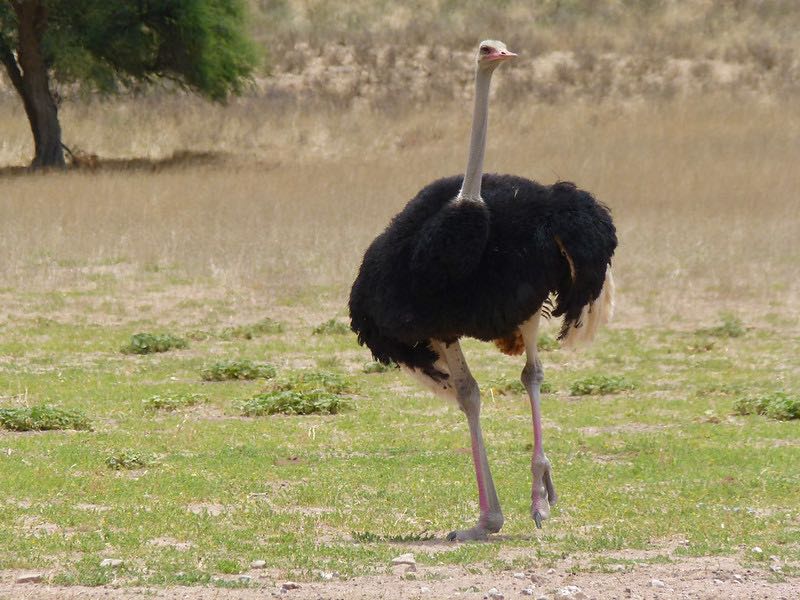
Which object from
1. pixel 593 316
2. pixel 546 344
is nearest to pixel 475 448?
pixel 593 316

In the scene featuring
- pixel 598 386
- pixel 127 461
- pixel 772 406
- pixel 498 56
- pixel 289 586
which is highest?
pixel 498 56

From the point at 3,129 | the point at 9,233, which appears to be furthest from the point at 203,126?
the point at 9,233

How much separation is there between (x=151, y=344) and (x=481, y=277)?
7.79 m

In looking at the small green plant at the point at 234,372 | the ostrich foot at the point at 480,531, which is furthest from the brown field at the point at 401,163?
the small green plant at the point at 234,372

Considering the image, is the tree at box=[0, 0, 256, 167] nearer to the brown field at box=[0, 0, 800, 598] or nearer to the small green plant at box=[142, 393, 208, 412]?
the brown field at box=[0, 0, 800, 598]

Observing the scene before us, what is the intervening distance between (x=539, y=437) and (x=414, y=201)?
1.35 metres

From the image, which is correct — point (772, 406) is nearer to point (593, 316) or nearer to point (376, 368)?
point (593, 316)

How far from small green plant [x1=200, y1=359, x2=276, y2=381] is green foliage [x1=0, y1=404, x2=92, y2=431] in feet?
7.67

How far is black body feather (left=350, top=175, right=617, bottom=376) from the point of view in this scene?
21.3 feet

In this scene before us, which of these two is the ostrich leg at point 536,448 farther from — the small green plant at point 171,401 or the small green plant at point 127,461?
the small green plant at point 171,401

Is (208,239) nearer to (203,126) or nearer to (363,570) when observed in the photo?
(363,570)

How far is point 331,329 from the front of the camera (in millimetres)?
14820

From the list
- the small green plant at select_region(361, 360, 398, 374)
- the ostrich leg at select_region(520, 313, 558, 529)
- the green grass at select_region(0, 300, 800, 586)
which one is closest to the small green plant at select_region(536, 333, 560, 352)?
the green grass at select_region(0, 300, 800, 586)

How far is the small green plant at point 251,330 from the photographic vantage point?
1475cm
